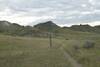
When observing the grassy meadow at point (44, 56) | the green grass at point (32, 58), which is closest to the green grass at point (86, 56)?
the grassy meadow at point (44, 56)

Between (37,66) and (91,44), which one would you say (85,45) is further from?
(37,66)

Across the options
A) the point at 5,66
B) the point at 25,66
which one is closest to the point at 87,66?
the point at 25,66

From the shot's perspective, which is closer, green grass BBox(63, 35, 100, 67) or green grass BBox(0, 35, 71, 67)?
green grass BBox(0, 35, 71, 67)

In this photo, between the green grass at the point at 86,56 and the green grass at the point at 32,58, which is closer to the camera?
the green grass at the point at 32,58

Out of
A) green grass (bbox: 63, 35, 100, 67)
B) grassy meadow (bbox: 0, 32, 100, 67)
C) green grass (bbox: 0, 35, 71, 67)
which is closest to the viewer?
Answer: green grass (bbox: 0, 35, 71, 67)

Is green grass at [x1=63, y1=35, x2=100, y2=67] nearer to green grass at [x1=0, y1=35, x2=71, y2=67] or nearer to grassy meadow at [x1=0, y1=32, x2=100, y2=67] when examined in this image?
grassy meadow at [x1=0, y1=32, x2=100, y2=67]

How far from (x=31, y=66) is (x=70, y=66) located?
3.11 m

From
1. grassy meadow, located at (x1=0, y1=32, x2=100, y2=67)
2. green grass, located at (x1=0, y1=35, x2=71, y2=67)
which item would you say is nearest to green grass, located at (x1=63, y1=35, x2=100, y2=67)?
grassy meadow, located at (x1=0, y1=32, x2=100, y2=67)

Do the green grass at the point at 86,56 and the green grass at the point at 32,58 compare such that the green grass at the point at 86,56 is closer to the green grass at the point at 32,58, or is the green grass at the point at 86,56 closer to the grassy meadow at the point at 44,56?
the grassy meadow at the point at 44,56

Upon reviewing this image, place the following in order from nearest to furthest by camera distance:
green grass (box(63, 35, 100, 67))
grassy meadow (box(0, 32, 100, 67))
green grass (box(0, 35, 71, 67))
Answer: green grass (box(0, 35, 71, 67)) < grassy meadow (box(0, 32, 100, 67)) < green grass (box(63, 35, 100, 67))

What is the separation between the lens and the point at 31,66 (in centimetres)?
2248

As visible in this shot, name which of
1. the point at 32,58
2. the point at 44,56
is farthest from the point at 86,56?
the point at 32,58

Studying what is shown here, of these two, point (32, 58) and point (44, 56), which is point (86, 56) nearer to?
point (44, 56)

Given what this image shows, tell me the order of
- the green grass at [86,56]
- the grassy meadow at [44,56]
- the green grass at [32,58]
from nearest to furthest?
1. the green grass at [32,58]
2. the grassy meadow at [44,56]
3. the green grass at [86,56]
